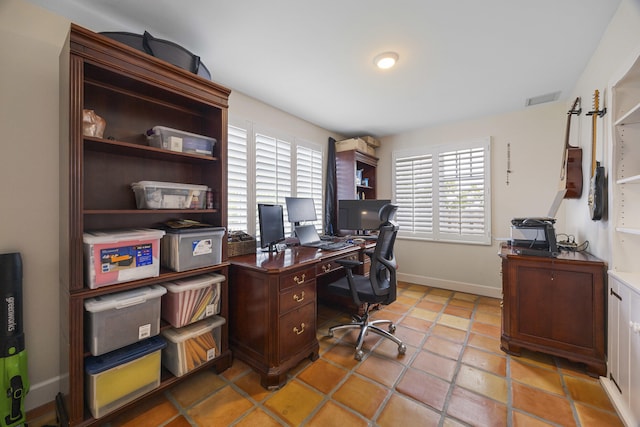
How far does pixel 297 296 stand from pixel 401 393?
94 centimetres

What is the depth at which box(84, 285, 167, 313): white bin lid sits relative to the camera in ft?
4.41

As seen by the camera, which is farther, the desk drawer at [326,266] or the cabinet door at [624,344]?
the desk drawer at [326,266]

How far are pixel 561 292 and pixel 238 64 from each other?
10.4 feet

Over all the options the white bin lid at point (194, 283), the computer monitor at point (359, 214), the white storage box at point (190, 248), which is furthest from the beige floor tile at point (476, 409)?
the computer monitor at point (359, 214)

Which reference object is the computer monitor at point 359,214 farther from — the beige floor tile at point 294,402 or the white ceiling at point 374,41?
the beige floor tile at point 294,402

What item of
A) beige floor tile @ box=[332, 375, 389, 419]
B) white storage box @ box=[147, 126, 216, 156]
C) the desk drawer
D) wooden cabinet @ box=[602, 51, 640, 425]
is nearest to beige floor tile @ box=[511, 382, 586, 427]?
wooden cabinet @ box=[602, 51, 640, 425]

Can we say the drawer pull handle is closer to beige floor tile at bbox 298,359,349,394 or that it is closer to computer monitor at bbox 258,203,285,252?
beige floor tile at bbox 298,359,349,394

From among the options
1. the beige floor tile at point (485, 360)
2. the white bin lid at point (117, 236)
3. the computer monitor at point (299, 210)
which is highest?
the computer monitor at point (299, 210)

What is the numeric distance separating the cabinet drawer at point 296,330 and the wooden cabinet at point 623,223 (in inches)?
75.0

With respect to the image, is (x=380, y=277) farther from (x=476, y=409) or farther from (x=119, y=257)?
(x=119, y=257)

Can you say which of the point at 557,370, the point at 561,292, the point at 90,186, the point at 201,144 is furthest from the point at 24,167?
the point at 557,370

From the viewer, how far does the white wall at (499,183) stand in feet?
10.1

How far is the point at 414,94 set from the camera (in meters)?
2.76

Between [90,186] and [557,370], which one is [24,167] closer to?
[90,186]
